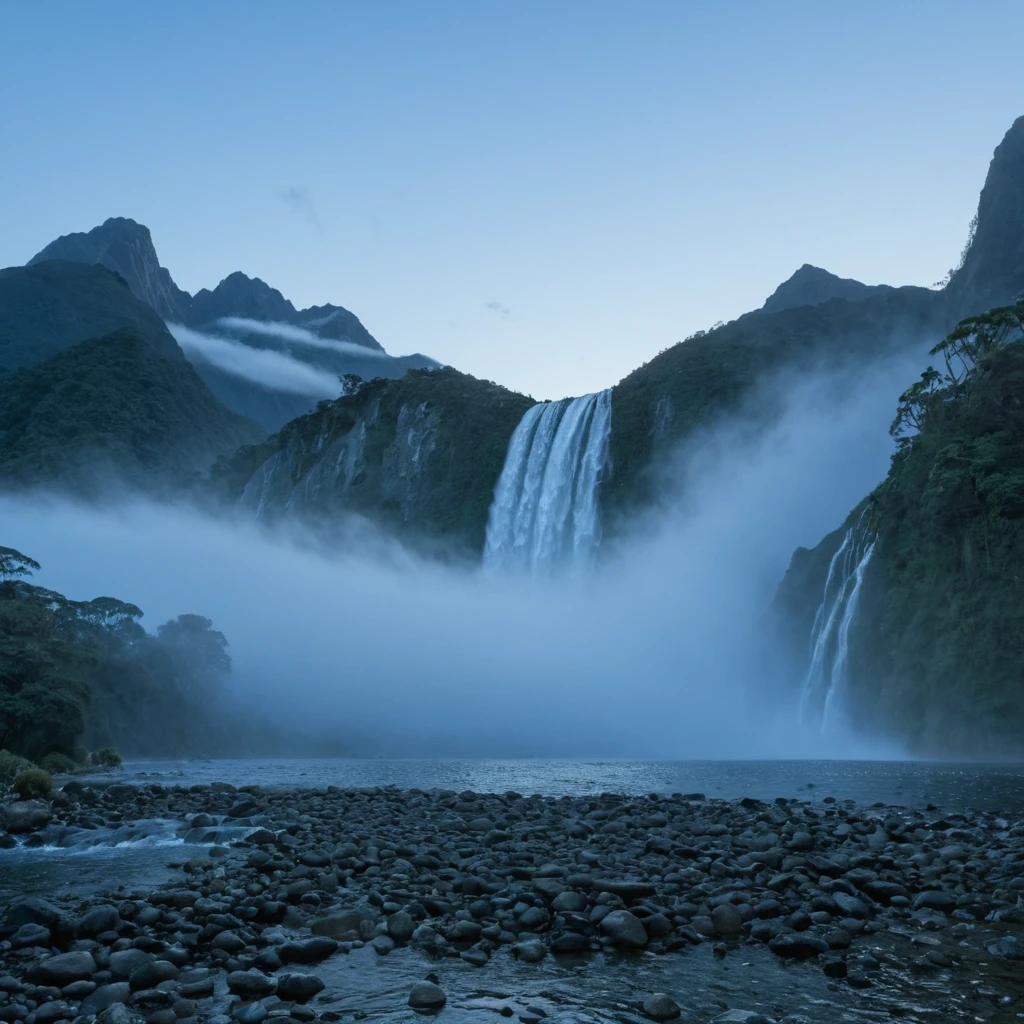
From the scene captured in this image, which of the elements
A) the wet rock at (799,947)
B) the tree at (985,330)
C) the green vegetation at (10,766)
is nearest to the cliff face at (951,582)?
the tree at (985,330)

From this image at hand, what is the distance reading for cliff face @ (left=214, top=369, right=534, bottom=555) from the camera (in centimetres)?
9825

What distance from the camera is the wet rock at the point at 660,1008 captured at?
6.88 m

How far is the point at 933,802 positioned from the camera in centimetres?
2084

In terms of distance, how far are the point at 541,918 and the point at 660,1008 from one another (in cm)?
276

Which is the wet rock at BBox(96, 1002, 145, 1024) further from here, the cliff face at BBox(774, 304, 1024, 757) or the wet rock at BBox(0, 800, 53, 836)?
the cliff face at BBox(774, 304, 1024, 757)

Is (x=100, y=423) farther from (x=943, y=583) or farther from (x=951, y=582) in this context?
(x=951, y=582)

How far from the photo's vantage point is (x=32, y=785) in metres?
24.2

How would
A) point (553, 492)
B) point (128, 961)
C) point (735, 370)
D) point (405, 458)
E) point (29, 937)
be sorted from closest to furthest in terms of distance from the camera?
point (128, 961) < point (29, 937) < point (553, 492) < point (735, 370) < point (405, 458)

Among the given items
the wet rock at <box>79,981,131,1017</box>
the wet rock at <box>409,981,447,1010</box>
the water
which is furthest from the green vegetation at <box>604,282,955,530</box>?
the wet rock at <box>79,981,131,1017</box>

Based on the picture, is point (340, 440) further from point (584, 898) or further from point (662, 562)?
point (584, 898)

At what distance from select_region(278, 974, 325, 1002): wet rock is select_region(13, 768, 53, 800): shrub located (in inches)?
809

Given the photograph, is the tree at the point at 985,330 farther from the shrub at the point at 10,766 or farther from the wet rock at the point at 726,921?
the shrub at the point at 10,766

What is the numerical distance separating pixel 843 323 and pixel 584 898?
102 m

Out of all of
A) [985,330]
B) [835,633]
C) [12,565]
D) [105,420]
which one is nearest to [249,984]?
[835,633]
